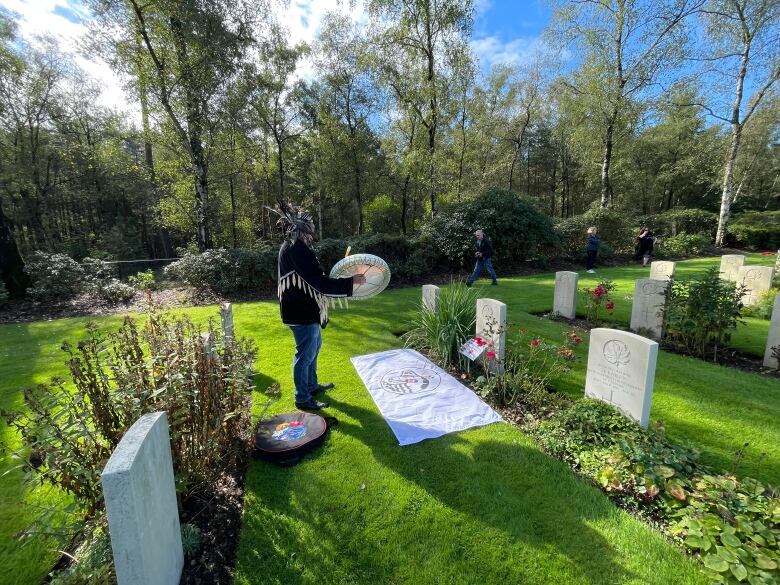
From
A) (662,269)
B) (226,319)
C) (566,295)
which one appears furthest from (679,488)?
(662,269)

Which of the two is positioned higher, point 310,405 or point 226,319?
point 226,319

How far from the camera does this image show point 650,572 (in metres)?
1.92

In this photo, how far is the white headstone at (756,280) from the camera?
6.85 metres

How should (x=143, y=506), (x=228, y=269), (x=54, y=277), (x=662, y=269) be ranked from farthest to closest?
(x=228, y=269), (x=54, y=277), (x=662, y=269), (x=143, y=506)

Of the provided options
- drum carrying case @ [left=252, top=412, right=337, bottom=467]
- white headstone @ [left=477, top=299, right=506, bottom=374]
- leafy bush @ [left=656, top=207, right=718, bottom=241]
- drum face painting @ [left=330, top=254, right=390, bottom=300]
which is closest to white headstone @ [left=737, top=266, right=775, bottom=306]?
white headstone @ [left=477, top=299, right=506, bottom=374]

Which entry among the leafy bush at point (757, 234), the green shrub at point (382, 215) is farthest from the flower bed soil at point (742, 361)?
the green shrub at point (382, 215)

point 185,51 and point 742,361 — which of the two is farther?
point 185,51

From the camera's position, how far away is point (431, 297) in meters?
5.42

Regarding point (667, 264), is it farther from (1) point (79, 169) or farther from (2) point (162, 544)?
(1) point (79, 169)

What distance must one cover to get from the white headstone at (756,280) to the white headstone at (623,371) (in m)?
6.02

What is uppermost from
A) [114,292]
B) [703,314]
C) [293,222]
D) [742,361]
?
[293,222]

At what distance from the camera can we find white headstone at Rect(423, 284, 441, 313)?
5236mm

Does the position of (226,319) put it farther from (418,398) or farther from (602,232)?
(602,232)

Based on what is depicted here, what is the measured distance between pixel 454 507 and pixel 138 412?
217 centimetres
